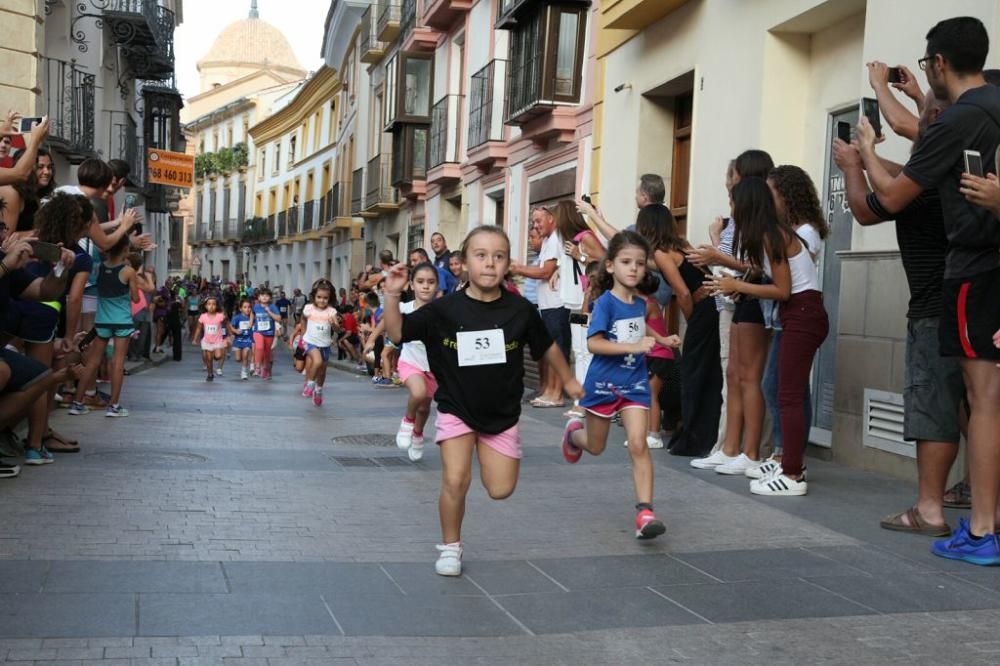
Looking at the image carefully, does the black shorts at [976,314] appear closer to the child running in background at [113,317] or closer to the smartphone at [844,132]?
the smartphone at [844,132]

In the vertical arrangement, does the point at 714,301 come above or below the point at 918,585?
above

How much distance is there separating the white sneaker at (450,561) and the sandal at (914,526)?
95.5 inches

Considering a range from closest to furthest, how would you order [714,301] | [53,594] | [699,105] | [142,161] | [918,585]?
[53,594]
[918,585]
[714,301]
[699,105]
[142,161]

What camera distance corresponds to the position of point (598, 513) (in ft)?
22.8

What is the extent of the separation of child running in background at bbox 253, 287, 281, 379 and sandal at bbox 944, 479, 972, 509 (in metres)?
14.9

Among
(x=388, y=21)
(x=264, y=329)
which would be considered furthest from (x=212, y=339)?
(x=388, y=21)

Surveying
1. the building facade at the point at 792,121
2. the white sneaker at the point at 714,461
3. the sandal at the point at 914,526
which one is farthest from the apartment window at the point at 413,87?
the sandal at the point at 914,526

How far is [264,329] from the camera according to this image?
20.8 metres

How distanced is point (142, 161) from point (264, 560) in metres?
28.4

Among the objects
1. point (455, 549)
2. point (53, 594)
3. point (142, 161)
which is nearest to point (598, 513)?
point (455, 549)

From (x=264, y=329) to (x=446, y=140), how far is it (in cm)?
744

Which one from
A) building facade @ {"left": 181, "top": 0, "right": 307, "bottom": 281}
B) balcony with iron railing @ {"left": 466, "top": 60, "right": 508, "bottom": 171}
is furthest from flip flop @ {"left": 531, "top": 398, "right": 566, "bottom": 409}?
building facade @ {"left": 181, "top": 0, "right": 307, "bottom": 281}

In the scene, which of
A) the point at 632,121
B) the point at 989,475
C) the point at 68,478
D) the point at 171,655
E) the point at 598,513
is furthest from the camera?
the point at 632,121

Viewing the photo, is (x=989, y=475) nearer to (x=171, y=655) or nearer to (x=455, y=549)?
(x=455, y=549)
